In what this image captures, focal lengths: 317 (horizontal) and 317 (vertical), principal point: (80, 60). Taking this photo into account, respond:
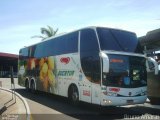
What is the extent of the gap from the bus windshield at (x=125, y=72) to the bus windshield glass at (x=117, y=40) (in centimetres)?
50

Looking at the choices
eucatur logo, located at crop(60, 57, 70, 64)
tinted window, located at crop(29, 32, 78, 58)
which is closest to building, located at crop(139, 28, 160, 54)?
tinted window, located at crop(29, 32, 78, 58)

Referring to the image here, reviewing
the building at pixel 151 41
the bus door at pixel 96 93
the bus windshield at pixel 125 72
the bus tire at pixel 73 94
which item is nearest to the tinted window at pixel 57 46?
the bus tire at pixel 73 94

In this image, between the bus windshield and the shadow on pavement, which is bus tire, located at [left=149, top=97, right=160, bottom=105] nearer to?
the shadow on pavement

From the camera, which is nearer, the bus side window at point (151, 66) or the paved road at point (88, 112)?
the paved road at point (88, 112)

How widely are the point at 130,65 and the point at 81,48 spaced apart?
9.27 feet

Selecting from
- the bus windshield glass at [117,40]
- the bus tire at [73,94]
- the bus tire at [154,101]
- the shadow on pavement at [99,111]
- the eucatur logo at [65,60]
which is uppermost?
the bus windshield glass at [117,40]

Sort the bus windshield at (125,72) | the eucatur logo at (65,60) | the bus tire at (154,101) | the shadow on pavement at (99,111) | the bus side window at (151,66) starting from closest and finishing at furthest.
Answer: the shadow on pavement at (99,111)
the bus windshield at (125,72)
the bus side window at (151,66)
the bus tire at (154,101)
the eucatur logo at (65,60)

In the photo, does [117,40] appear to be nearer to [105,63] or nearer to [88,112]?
[105,63]

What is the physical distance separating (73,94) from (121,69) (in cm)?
381

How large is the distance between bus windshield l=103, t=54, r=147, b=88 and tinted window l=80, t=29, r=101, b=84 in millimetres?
587

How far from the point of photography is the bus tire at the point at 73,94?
52.7 ft

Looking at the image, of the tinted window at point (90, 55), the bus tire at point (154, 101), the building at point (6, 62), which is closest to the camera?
the tinted window at point (90, 55)

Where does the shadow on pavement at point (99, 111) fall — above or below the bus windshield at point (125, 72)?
below

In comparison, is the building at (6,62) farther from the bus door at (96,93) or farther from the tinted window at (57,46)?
the bus door at (96,93)
